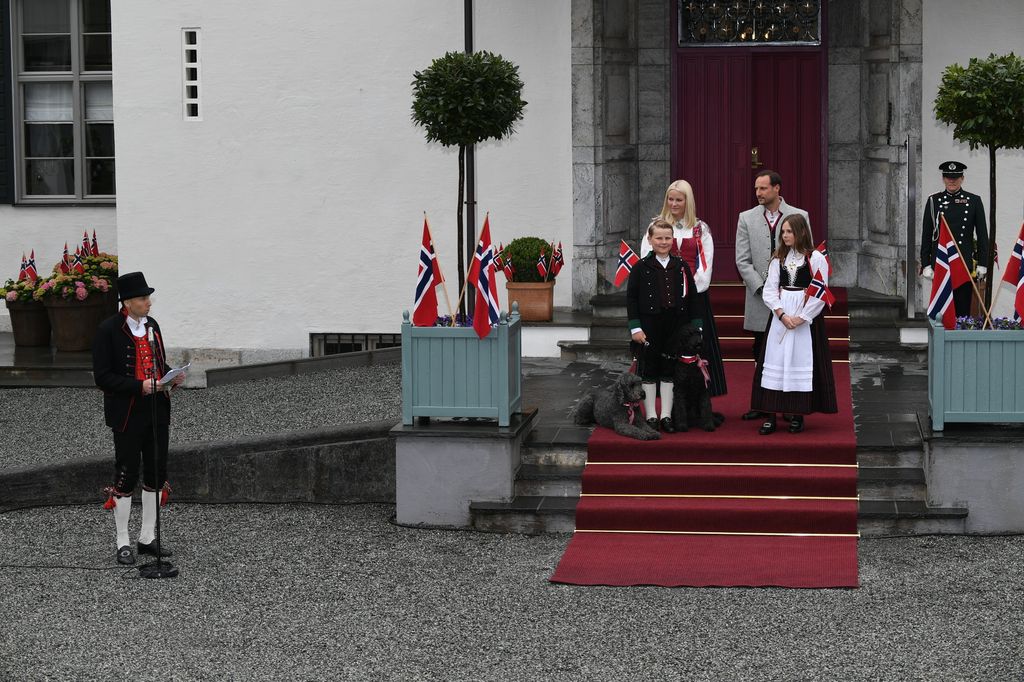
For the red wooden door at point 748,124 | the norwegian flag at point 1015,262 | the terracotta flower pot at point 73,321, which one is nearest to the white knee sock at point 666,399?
the norwegian flag at point 1015,262

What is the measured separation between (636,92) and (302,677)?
9981 mm

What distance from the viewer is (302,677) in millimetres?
8172

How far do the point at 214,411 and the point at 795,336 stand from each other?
5714mm

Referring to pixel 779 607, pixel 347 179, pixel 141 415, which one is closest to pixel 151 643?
Answer: pixel 141 415

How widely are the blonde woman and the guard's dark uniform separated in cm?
265

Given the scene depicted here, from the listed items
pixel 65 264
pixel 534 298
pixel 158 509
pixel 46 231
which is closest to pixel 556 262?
pixel 534 298

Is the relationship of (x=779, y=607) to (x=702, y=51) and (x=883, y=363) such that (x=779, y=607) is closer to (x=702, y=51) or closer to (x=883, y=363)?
(x=883, y=363)

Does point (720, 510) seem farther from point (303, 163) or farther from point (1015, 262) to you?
point (303, 163)

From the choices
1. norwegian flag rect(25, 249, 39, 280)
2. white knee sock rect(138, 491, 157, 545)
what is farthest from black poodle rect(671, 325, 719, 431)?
norwegian flag rect(25, 249, 39, 280)

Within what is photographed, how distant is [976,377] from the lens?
35.2ft

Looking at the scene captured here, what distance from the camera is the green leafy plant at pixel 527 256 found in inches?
624

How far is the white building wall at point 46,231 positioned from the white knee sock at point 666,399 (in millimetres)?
10417

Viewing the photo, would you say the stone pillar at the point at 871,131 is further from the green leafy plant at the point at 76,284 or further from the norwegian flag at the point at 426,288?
the green leafy plant at the point at 76,284

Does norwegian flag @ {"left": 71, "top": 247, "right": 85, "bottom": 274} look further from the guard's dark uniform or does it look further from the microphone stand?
the guard's dark uniform
